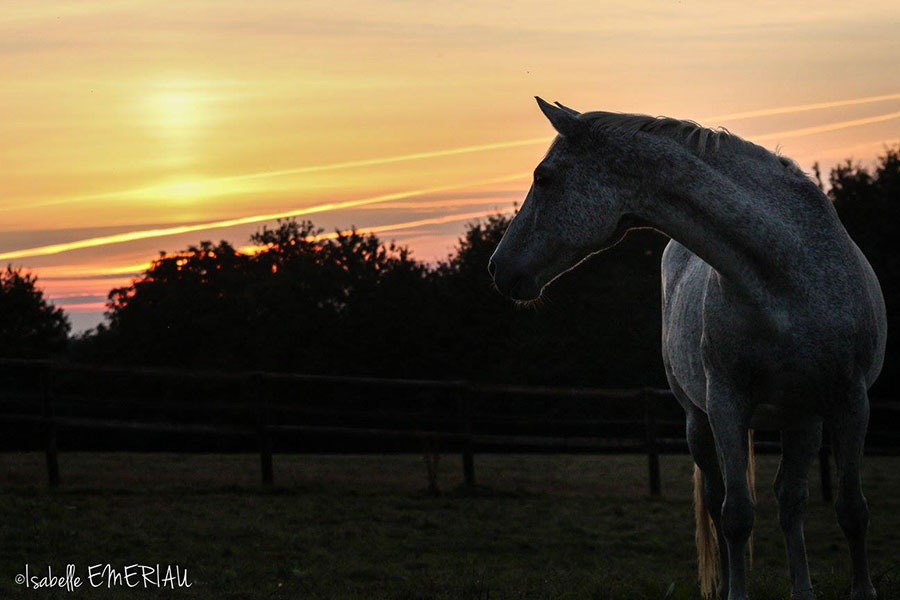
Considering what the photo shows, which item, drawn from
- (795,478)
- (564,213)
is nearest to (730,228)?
(564,213)

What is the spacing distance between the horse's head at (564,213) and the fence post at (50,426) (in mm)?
9775

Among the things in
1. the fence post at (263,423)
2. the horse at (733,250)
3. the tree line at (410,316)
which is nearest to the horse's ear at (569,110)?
the horse at (733,250)

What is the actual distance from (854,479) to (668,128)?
159cm

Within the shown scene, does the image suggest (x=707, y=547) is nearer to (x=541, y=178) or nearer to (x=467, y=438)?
(x=541, y=178)

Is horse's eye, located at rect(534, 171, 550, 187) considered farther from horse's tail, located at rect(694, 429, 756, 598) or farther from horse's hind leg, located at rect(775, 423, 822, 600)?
horse's tail, located at rect(694, 429, 756, 598)

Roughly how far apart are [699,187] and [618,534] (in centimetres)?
724

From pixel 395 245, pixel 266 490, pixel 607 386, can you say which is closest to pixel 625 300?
pixel 607 386

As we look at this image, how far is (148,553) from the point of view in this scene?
26.8 ft

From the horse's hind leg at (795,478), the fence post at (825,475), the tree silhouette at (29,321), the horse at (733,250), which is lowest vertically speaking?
the fence post at (825,475)

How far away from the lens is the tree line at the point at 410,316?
118 ft

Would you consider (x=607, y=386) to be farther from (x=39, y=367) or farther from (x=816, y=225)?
(x=816, y=225)

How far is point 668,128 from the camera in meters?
4.17

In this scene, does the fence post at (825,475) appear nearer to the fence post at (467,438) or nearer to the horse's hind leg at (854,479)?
the fence post at (467,438)

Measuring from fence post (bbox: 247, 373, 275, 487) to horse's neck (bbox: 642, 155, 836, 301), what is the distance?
32.6ft
